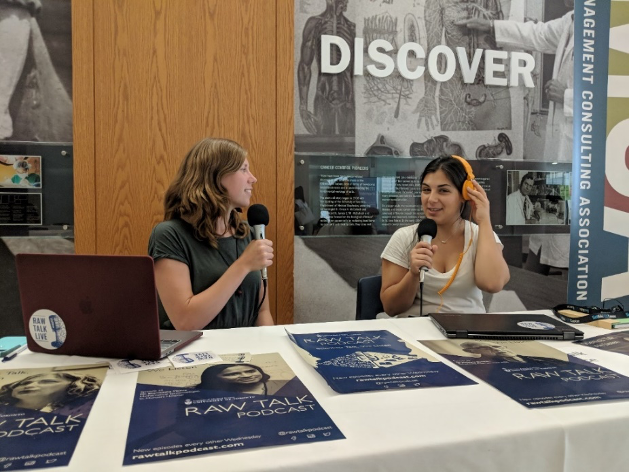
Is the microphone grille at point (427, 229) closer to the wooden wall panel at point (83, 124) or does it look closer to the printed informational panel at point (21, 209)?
the wooden wall panel at point (83, 124)

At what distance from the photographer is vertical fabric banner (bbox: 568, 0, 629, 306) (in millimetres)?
2590

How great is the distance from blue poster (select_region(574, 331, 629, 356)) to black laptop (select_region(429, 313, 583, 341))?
39 mm

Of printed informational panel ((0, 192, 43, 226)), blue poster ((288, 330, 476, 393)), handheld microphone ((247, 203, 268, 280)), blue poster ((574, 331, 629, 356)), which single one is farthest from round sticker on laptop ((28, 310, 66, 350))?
printed informational panel ((0, 192, 43, 226))

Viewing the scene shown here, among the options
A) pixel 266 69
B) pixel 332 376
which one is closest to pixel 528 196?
pixel 266 69

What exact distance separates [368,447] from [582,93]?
252cm

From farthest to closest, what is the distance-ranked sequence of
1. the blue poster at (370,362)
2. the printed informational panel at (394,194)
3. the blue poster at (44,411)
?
the printed informational panel at (394,194) < the blue poster at (370,362) < the blue poster at (44,411)

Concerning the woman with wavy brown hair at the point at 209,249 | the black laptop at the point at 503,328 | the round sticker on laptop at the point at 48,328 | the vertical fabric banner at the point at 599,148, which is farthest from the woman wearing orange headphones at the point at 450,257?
the round sticker on laptop at the point at 48,328

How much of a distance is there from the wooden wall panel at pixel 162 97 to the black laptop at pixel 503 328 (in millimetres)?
1427

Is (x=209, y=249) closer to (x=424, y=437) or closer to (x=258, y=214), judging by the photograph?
(x=258, y=214)

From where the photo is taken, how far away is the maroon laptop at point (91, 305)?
1117 mm

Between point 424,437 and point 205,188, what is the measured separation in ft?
4.88

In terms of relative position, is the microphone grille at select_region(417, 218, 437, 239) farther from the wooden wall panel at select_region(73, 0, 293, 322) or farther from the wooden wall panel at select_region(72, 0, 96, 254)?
the wooden wall panel at select_region(72, 0, 96, 254)

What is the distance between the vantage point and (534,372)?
43.0 inches

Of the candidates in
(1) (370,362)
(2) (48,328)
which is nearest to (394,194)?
(1) (370,362)
